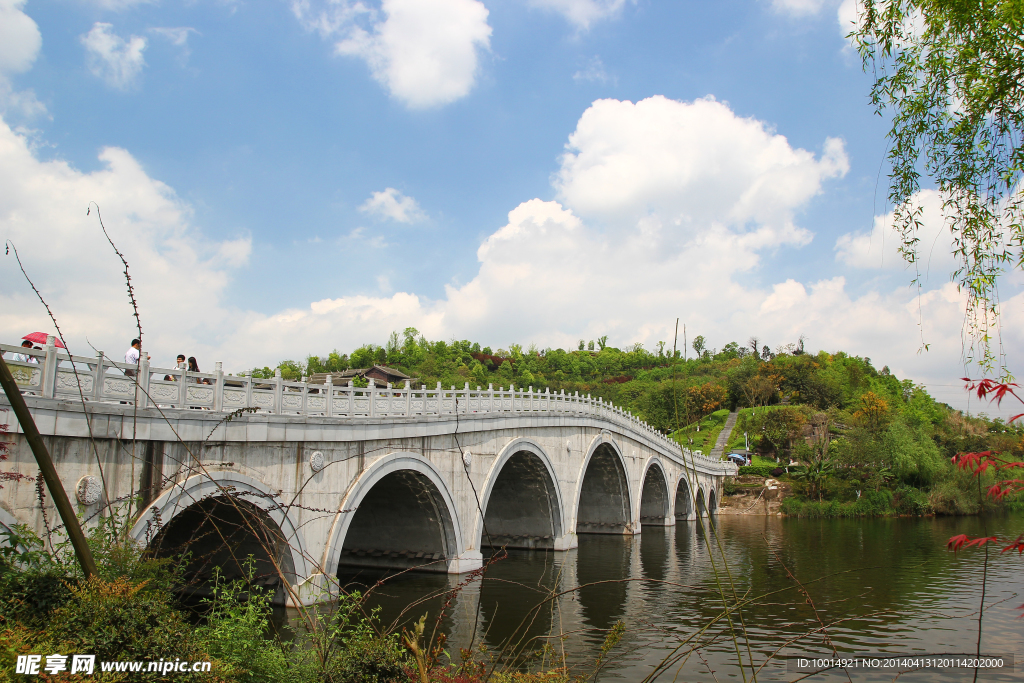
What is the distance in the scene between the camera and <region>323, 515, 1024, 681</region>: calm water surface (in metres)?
11.8

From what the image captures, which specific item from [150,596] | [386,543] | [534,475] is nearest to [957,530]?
[534,475]

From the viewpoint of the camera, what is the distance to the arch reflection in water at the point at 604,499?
1310 inches

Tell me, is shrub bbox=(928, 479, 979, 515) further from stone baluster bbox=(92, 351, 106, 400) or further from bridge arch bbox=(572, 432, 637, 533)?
stone baluster bbox=(92, 351, 106, 400)

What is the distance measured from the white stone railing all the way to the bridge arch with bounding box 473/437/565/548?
3.96 meters

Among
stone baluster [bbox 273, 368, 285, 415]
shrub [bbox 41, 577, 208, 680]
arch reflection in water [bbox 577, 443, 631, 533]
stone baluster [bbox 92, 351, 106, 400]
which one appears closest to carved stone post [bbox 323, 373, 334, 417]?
stone baluster [bbox 273, 368, 285, 415]

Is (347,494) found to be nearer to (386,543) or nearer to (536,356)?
(386,543)

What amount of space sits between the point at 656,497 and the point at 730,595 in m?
25.0

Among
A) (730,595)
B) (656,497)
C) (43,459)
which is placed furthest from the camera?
(656,497)

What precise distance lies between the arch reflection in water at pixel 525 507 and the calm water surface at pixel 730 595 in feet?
3.16

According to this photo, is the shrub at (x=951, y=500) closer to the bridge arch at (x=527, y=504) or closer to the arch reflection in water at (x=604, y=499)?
the arch reflection in water at (x=604, y=499)

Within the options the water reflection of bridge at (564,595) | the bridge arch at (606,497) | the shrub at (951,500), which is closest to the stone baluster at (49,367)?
the water reflection of bridge at (564,595)

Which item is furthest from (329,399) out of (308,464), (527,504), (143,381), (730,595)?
(527,504)

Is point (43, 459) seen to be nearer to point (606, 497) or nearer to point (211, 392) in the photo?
point (211, 392)

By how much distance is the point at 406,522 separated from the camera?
18.9 m
